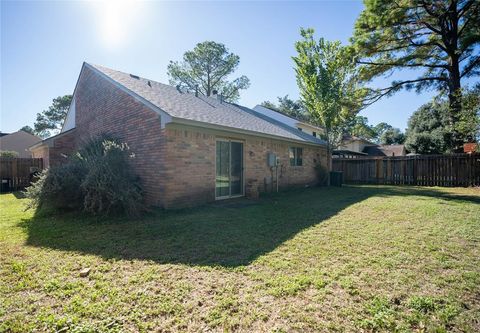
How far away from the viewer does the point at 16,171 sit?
42.2ft

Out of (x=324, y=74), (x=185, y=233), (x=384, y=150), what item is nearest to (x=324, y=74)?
(x=324, y=74)

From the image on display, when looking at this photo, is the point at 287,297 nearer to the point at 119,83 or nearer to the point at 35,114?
the point at 119,83

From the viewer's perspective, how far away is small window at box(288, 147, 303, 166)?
40.4 ft

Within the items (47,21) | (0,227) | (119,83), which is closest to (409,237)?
(0,227)

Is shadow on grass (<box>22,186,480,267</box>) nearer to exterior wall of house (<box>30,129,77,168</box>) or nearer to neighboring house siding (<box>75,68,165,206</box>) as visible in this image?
neighboring house siding (<box>75,68,165,206</box>)

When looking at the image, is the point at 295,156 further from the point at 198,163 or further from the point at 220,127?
the point at 198,163

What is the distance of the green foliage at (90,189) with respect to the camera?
6051 millimetres

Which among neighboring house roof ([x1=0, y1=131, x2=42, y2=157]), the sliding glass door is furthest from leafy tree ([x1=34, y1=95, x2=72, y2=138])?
the sliding glass door

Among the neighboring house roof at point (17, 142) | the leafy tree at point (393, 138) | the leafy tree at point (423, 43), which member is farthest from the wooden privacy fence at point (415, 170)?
the neighboring house roof at point (17, 142)

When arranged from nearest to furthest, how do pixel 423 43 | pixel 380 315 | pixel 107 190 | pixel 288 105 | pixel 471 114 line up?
pixel 380 315
pixel 107 190
pixel 471 114
pixel 423 43
pixel 288 105

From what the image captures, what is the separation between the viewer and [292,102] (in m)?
47.2

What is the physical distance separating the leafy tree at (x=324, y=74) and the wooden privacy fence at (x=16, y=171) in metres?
16.3

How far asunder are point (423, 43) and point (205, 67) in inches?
851

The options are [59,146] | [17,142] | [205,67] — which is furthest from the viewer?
[17,142]
